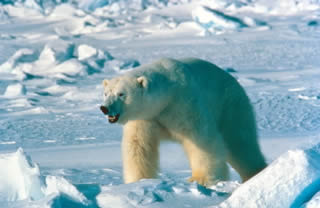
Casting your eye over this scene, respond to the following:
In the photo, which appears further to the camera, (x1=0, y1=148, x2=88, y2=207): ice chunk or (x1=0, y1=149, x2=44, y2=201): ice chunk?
(x1=0, y1=149, x2=44, y2=201): ice chunk

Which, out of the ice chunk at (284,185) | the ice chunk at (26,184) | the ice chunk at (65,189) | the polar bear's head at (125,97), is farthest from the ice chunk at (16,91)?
the ice chunk at (284,185)

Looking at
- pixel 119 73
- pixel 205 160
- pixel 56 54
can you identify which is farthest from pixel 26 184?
pixel 56 54

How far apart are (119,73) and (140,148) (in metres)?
8.38

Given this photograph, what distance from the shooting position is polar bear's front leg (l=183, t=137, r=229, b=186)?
297 cm

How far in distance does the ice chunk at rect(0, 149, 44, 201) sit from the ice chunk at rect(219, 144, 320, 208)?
1.11m

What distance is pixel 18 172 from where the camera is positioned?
9.14 feet

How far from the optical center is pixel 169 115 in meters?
2.98

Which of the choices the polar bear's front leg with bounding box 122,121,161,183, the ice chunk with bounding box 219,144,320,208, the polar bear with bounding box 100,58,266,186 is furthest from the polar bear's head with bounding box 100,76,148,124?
the ice chunk with bounding box 219,144,320,208

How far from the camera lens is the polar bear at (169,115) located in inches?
113

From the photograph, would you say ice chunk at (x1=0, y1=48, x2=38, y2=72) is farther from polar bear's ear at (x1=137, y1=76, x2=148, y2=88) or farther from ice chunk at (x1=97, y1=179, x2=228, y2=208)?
ice chunk at (x1=97, y1=179, x2=228, y2=208)

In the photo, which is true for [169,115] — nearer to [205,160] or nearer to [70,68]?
[205,160]

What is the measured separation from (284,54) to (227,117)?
35.5ft

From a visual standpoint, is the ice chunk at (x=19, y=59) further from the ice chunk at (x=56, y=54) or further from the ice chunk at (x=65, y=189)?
the ice chunk at (x=65, y=189)

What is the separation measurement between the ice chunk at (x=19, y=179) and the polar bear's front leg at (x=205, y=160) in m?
0.93
